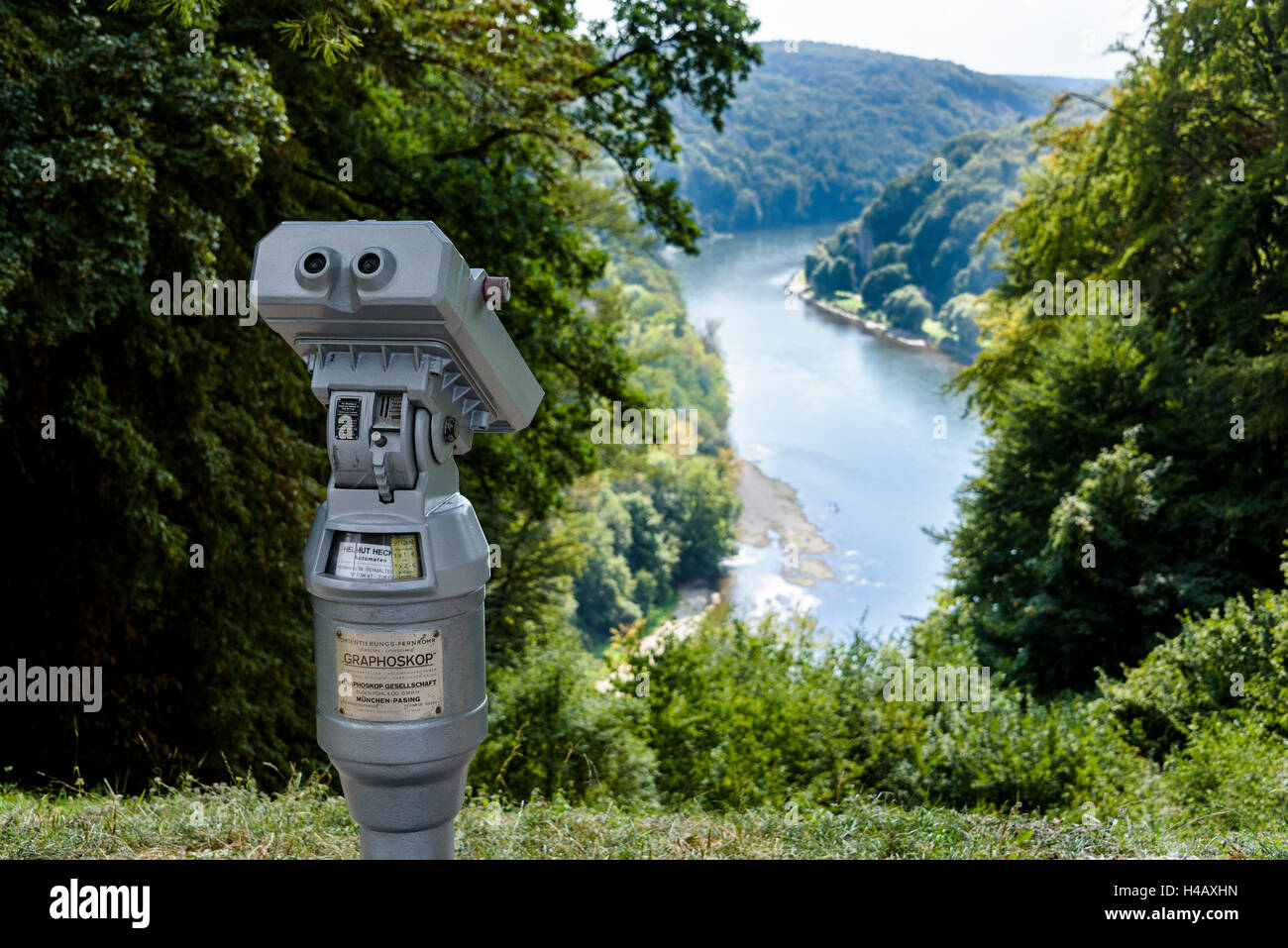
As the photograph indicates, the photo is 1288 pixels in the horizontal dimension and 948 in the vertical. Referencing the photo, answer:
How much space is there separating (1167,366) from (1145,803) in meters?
10.0

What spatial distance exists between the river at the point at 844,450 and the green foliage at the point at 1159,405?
79.7ft

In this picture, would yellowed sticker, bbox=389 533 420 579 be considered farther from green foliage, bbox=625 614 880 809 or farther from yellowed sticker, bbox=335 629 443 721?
green foliage, bbox=625 614 880 809

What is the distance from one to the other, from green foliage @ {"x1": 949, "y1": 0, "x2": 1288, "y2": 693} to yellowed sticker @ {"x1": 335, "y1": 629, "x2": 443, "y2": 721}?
12.5 meters

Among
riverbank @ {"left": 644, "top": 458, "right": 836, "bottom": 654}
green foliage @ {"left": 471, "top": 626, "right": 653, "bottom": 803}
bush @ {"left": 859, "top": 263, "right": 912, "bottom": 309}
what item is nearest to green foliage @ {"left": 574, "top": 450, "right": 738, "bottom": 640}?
riverbank @ {"left": 644, "top": 458, "right": 836, "bottom": 654}

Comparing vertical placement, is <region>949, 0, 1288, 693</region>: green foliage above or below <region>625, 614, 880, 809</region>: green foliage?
above

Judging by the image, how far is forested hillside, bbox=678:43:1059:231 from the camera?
297 ft

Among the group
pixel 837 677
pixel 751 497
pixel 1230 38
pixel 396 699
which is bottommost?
pixel 751 497

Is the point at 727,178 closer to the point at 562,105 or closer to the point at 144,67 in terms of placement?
the point at 562,105

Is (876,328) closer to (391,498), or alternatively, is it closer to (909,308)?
(909,308)

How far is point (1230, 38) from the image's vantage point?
13961 mm

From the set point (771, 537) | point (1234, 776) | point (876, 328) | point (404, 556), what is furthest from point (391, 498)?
point (876, 328)

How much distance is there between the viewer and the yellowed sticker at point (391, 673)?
260cm

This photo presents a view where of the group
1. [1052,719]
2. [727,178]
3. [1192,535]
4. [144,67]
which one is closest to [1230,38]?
[1192,535]

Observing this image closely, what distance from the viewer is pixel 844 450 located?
65938 mm
